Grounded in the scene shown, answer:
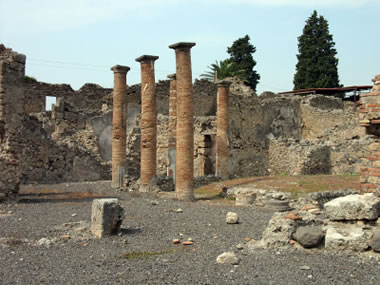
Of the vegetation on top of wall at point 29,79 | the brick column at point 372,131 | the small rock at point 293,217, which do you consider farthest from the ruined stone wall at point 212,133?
the small rock at point 293,217

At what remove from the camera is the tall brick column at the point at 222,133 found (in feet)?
62.4

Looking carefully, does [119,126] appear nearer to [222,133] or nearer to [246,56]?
[222,133]

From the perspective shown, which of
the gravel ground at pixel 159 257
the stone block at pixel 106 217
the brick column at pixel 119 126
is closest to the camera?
the gravel ground at pixel 159 257

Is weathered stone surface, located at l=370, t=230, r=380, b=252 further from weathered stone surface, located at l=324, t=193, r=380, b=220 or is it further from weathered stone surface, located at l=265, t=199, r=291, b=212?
weathered stone surface, located at l=265, t=199, r=291, b=212

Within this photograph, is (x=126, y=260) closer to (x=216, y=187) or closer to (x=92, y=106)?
(x=216, y=187)

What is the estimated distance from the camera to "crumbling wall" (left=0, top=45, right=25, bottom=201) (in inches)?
458

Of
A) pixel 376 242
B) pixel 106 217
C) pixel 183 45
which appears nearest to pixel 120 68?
pixel 183 45

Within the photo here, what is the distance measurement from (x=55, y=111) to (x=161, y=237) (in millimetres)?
19027

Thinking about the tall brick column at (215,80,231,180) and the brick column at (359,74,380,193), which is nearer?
the brick column at (359,74,380,193)

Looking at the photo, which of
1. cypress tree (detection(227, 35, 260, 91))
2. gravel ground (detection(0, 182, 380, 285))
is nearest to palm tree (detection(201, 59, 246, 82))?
cypress tree (detection(227, 35, 260, 91))

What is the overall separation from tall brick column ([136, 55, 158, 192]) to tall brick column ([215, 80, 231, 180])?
13.5 ft

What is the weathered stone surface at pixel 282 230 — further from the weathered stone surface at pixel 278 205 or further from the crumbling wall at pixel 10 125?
the crumbling wall at pixel 10 125

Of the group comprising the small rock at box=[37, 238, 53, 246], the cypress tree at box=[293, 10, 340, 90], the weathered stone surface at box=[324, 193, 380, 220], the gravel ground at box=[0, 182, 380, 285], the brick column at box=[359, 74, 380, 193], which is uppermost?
the cypress tree at box=[293, 10, 340, 90]

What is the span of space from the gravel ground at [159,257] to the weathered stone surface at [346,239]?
0.55ft
